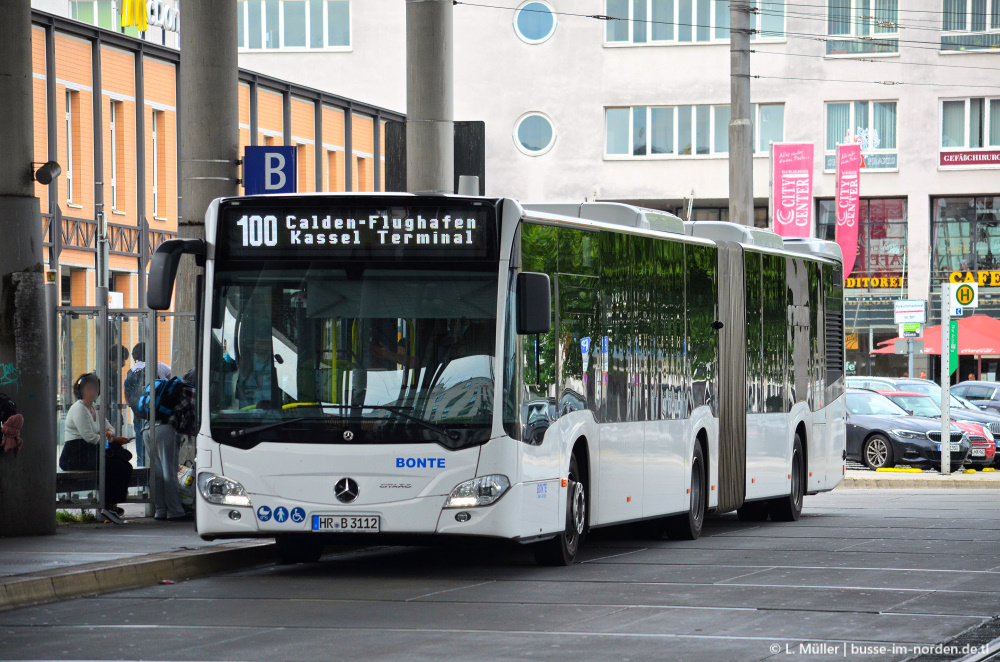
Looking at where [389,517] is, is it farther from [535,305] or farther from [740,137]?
[740,137]

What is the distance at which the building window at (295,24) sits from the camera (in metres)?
64.7

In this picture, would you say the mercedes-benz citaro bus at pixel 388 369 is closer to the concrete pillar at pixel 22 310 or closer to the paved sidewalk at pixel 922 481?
the concrete pillar at pixel 22 310

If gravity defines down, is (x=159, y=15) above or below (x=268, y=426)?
above

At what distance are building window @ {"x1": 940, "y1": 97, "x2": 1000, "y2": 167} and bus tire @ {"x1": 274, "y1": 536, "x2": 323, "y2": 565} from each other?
48.8 m

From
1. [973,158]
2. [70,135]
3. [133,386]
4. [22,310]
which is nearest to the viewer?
[22,310]

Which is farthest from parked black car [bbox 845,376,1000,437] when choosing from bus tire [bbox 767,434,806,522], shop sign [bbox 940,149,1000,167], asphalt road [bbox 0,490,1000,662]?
shop sign [bbox 940,149,1000,167]

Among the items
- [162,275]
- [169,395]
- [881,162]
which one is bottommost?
[169,395]

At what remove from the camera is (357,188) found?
140 feet

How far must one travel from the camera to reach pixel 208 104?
51.1 feet

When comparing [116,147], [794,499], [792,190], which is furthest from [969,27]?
[794,499]

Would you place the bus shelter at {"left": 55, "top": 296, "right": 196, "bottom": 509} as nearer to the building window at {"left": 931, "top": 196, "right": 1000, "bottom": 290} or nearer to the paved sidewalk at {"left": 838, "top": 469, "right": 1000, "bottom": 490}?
the paved sidewalk at {"left": 838, "top": 469, "right": 1000, "bottom": 490}

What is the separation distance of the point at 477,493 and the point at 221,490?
1923 mm

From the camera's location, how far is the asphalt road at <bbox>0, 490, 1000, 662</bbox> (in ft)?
30.5

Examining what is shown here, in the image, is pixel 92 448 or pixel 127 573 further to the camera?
pixel 92 448
